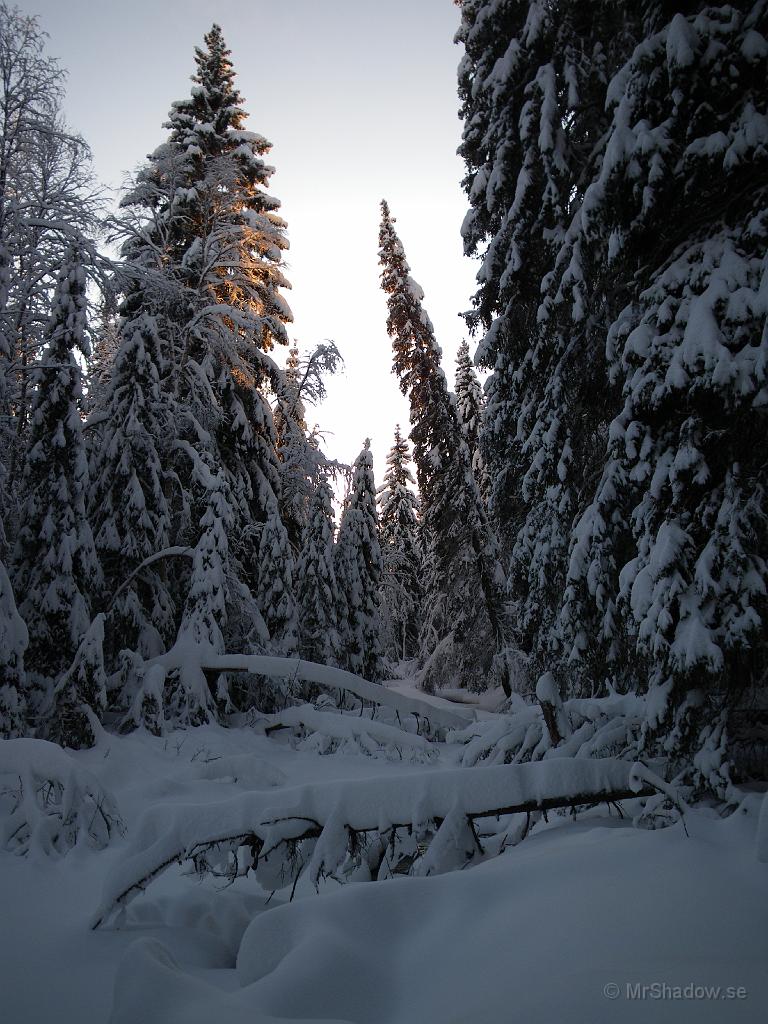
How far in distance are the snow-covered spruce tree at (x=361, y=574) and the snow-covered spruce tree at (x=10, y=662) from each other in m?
12.1

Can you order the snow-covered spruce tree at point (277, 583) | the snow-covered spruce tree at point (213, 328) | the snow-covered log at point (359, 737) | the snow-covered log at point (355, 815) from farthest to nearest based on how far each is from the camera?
the snow-covered spruce tree at point (277, 583) → the snow-covered spruce tree at point (213, 328) → the snow-covered log at point (359, 737) → the snow-covered log at point (355, 815)

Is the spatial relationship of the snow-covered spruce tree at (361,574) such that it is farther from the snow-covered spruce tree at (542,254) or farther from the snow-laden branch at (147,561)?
the snow-covered spruce tree at (542,254)

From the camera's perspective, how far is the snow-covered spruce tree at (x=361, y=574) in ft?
68.7

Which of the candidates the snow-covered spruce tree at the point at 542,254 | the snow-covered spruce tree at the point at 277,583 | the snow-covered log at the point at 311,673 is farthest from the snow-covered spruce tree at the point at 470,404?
the snow-covered spruce tree at the point at 542,254

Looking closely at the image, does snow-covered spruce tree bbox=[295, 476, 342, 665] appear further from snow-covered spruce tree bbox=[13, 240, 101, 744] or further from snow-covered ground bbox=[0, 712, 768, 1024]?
snow-covered ground bbox=[0, 712, 768, 1024]

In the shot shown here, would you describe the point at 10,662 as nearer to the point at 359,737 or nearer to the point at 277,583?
the point at 359,737

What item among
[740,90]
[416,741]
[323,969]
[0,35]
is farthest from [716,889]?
[0,35]

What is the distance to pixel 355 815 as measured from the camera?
12.3ft

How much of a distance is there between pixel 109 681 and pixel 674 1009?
11.3 metres

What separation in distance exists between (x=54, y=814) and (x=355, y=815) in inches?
141

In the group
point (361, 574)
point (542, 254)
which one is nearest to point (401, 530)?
point (361, 574)

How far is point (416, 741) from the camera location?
10727mm

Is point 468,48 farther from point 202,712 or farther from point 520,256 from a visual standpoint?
point 202,712

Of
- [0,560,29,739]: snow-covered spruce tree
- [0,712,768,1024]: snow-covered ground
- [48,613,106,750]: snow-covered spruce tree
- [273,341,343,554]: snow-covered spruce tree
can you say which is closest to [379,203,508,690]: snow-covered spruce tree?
[273,341,343,554]: snow-covered spruce tree
